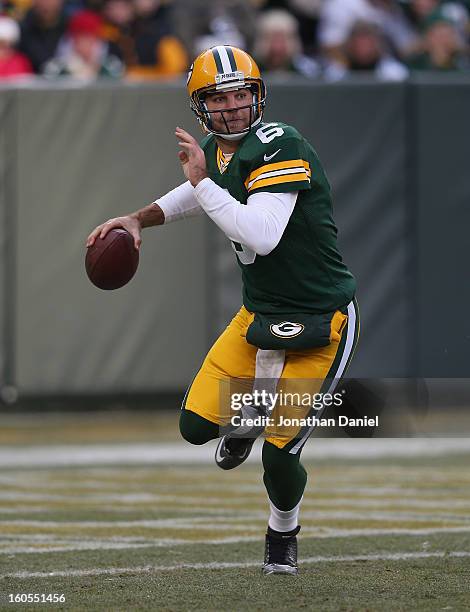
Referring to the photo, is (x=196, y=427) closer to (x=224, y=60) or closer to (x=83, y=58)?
(x=224, y=60)

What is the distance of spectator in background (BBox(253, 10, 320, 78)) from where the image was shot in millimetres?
11211

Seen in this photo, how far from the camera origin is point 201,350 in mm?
10438

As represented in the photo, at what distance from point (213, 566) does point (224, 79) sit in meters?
1.73

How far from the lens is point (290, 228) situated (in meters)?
4.79

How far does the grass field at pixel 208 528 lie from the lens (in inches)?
178

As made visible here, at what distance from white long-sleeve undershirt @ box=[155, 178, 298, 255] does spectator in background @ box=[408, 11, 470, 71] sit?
6817mm

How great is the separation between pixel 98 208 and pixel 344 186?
6.02 ft

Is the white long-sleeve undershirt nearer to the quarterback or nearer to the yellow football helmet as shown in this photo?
the quarterback

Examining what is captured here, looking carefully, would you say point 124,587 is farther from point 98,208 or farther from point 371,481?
point 98,208

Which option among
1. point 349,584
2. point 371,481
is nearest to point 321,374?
point 349,584

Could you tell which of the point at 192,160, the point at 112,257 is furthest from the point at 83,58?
the point at 192,160

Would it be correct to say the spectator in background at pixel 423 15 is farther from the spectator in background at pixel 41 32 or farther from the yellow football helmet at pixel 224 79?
the yellow football helmet at pixel 224 79

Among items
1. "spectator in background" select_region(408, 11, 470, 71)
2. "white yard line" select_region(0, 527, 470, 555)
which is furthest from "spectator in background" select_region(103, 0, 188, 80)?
"white yard line" select_region(0, 527, 470, 555)

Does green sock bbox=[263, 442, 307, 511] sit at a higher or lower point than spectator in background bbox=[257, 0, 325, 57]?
higher
